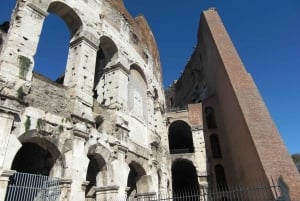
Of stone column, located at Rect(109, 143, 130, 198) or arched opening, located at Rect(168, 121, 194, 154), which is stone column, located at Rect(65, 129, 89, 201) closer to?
stone column, located at Rect(109, 143, 130, 198)

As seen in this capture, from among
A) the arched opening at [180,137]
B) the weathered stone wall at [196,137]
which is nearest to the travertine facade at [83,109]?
the weathered stone wall at [196,137]

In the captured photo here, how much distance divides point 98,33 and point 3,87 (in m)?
5.27

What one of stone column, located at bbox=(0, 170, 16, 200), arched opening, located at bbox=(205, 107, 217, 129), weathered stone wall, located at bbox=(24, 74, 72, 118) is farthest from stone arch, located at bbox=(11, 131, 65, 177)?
arched opening, located at bbox=(205, 107, 217, 129)

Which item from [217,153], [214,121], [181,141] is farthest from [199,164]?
[181,141]

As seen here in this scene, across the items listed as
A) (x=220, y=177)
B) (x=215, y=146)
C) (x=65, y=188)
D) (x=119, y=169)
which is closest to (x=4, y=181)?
(x=65, y=188)

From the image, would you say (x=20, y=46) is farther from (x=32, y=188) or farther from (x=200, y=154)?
(x=200, y=154)

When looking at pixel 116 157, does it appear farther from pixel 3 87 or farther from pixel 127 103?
pixel 3 87

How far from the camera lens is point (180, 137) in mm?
22500

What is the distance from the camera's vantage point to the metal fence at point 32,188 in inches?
228

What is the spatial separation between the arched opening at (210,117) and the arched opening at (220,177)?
306cm

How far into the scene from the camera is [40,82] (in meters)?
7.33

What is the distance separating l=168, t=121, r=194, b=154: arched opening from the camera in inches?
763

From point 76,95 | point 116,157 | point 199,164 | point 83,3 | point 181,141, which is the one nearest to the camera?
point 76,95

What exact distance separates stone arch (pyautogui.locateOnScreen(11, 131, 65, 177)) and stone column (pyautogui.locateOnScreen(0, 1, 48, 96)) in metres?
1.51
